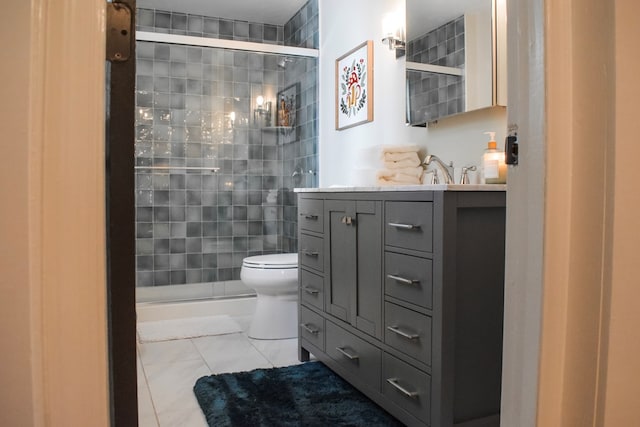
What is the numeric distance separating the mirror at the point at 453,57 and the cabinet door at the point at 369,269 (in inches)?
25.7

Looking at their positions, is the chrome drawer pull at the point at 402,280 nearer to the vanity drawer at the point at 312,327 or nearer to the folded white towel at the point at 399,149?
the vanity drawer at the point at 312,327

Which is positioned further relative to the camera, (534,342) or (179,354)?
(179,354)

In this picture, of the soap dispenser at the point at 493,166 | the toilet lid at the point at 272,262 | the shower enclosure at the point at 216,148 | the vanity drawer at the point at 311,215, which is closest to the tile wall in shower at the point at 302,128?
the shower enclosure at the point at 216,148

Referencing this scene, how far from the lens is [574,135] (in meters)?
0.87

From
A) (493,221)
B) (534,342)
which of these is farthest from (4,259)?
(493,221)

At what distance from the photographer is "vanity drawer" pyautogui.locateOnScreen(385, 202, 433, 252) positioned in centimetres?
168

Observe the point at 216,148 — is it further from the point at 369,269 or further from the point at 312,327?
the point at 369,269

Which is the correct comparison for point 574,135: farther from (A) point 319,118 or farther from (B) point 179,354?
(A) point 319,118

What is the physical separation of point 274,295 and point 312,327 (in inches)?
Result: 24.2

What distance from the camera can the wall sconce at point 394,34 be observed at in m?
2.66

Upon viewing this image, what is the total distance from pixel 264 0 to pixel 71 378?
3791 mm

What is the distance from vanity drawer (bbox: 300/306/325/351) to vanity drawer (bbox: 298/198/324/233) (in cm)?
43

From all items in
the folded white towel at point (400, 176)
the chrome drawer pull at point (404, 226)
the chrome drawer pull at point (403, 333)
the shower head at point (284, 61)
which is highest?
the shower head at point (284, 61)

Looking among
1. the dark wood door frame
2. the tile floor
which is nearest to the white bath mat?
the tile floor
